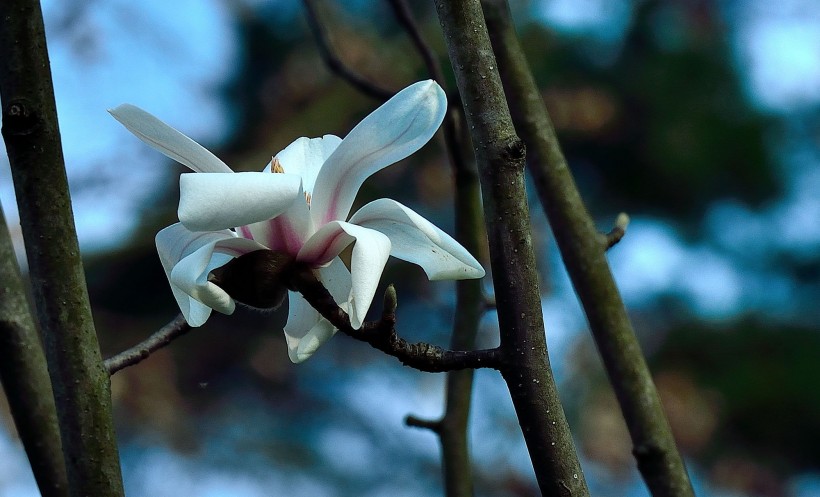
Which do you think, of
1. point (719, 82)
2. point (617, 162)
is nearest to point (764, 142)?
point (719, 82)

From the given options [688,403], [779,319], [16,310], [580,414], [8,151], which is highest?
[8,151]

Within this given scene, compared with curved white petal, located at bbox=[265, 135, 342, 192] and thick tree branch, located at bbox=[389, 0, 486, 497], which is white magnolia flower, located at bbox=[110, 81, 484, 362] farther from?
thick tree branch, located at bbox=[389, 0, 486, 497]

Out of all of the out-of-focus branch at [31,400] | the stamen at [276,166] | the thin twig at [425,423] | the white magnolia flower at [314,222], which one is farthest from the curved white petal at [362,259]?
the thin twig at [425,423]

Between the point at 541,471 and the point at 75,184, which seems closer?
the point at 541,471

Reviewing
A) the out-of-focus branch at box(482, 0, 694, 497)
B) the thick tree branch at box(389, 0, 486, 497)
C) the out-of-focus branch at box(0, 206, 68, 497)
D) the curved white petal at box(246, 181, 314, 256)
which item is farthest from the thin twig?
the curved white petal at box(246, 181, 314, 256)

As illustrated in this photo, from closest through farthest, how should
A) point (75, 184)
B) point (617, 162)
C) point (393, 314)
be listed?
point (393, 314), point (75, 184), point (617, 162)

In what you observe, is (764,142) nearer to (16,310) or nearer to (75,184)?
(75,184)
